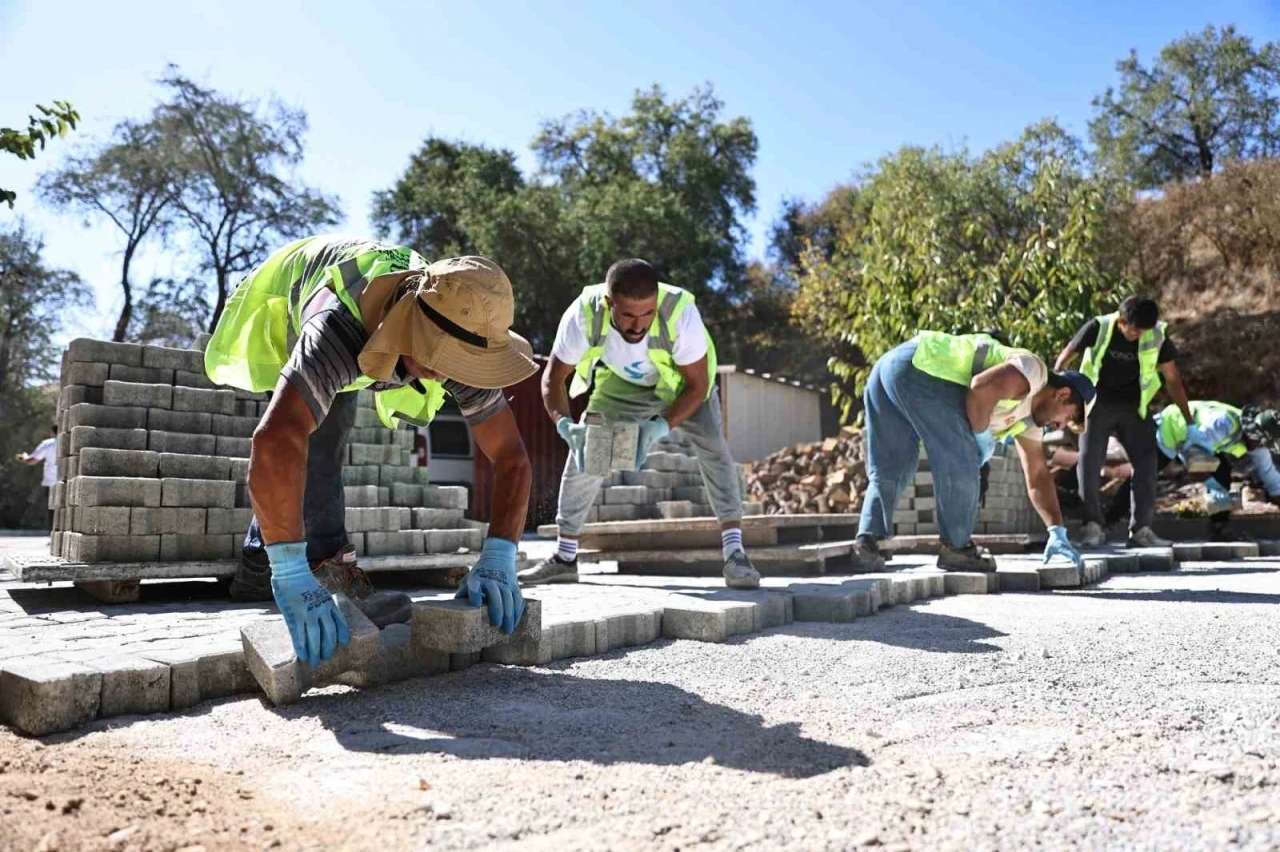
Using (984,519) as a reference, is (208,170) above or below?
above

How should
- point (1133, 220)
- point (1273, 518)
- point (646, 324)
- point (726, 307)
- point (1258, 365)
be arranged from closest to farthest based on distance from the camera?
point (646, 324), point (1273, 518), point (1258, 365), point (1133, 220), point (726, 307)

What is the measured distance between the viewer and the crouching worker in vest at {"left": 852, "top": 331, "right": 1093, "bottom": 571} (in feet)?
16.9

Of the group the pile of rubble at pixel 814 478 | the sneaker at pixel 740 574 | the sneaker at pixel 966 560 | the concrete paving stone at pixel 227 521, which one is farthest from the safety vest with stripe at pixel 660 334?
the pile of rubble at pixel 814 478

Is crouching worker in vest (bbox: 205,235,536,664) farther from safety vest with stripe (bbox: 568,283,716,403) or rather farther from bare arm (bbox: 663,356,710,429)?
bare arm (bbox: 663,356,710,429)

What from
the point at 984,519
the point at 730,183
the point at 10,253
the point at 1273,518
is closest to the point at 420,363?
the point at 984,519

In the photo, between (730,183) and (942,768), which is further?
(730,183)

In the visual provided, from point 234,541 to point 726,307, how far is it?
21035mm

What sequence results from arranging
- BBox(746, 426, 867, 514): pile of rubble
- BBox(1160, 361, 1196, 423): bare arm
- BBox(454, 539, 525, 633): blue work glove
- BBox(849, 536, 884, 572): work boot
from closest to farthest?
BBox(454, 539, 525, 633): blue work glove
BBox(849, 536, 884, 572): work boot
BBox(1160, 361, 1196, 423): bare arm
BBox(746, 426, 867, 514): pile of rubble

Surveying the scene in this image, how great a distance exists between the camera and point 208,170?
68.9 ft

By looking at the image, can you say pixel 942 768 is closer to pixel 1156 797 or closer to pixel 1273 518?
pixel 1156 797

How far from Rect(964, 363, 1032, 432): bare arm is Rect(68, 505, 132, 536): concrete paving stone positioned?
13.7ft

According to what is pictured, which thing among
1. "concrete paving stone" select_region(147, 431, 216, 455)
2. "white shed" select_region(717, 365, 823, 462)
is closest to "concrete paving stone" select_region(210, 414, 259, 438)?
"concrete paving stone" select_region(147, 431, 216, 455)

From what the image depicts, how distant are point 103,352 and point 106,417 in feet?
1.18

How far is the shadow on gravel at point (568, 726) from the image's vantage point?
2.15 m
